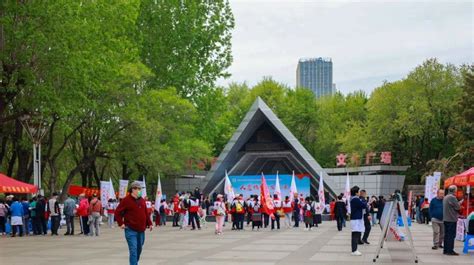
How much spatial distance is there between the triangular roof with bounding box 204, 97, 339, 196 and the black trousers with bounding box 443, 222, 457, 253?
28.2 meters

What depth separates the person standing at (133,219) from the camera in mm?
11055

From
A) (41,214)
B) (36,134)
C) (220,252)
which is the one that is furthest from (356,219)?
(36,134)

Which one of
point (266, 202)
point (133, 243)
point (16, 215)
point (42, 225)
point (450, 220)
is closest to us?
point (133, 243)

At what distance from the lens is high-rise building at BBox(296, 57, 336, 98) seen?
184625 mm

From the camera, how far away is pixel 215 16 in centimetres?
4706

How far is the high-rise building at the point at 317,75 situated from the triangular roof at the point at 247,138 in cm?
13905

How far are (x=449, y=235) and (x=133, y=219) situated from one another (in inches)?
312

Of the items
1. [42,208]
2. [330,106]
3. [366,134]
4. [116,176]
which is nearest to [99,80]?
[42,208]

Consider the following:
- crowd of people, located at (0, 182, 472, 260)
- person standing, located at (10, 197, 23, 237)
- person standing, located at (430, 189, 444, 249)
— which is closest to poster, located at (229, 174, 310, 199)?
crowd of people, located at (0, 182, 472, 260)

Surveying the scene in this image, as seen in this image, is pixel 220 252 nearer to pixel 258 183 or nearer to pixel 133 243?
pixel 133 243

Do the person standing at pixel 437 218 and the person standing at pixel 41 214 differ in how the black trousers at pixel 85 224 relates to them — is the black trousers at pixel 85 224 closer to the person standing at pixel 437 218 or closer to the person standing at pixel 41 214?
the person standing at pixel 41 214

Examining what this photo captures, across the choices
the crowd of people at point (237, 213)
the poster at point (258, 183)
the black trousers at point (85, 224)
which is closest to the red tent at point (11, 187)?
the crowd of people at point (237, 213)

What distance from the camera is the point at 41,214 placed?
25.3 m

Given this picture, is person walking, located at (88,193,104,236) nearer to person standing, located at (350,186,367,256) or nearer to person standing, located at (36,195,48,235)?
person standing, located at (36,195,48,235)
